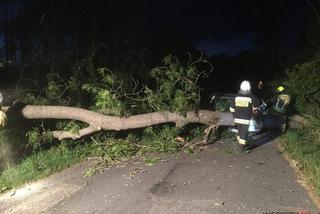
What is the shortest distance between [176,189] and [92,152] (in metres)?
3.10

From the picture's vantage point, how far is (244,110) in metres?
8.53

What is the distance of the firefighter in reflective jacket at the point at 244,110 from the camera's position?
850 centimetres

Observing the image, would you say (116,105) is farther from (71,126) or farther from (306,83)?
(306,83)

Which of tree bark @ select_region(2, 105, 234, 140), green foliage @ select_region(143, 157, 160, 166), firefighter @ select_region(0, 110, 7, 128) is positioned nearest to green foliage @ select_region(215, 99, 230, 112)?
tree bark @ select_region(2, 105, 234, 140)

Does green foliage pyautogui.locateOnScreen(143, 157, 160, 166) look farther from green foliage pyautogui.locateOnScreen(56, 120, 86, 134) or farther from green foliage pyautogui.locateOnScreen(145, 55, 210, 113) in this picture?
green foliage pyautogui.locateOnScreen(56, 120, 86, 134)

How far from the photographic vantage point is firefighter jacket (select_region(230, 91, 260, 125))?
8.50 meters

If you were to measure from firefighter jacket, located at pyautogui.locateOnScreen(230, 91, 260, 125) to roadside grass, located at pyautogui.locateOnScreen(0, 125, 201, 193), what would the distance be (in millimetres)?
1598

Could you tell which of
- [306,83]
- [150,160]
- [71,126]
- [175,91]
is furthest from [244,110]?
[71,126]

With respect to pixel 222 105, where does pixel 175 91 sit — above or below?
above

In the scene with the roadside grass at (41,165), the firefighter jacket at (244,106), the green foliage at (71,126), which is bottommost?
the roadside grass at (41,165)

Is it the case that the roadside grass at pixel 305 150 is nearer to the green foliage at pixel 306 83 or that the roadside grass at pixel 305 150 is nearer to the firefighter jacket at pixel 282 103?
the firefighter jacket at pixel 282 103

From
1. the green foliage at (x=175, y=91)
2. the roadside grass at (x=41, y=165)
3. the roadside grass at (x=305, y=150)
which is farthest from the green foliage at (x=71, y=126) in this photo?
the roadside grass at (x=305, y=150)

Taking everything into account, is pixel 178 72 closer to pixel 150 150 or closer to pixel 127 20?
pixel 150 150

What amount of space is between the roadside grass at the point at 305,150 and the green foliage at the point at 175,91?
7.65 ft
